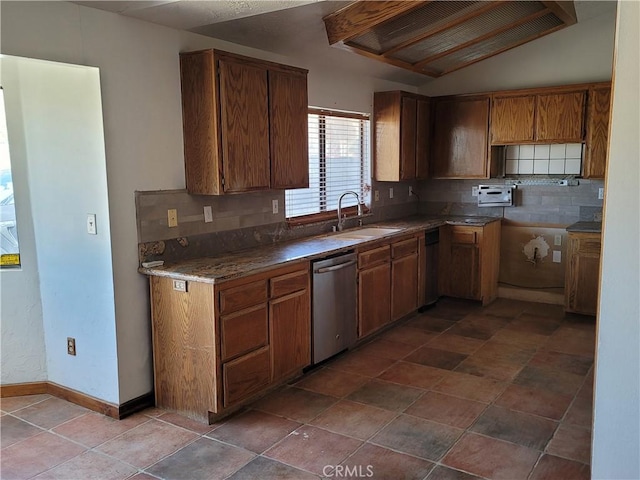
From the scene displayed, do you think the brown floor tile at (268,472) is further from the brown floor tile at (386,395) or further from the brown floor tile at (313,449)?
the brown floor tile at (386,395)

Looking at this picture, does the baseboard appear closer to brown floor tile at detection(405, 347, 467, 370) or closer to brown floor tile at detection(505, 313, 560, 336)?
brown floor tile at detection(405, 347, 467, 370)

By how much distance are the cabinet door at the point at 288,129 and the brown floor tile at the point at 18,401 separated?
2.07 m

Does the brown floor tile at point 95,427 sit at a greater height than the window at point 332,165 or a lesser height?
lesser

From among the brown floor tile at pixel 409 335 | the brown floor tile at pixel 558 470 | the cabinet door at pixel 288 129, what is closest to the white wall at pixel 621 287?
the brown floor tile at pixel 558 470

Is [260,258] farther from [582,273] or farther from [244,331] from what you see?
[582,273]

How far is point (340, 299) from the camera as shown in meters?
3.96

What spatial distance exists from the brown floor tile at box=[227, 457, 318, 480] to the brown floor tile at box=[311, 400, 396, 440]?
17.4 inches

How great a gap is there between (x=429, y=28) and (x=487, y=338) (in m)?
2.62

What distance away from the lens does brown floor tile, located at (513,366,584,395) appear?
352 centimetres

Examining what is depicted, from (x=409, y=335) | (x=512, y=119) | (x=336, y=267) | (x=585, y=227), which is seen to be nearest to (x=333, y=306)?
(x=336, y=267)

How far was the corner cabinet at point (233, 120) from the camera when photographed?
127 inches

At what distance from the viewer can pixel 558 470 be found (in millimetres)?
2580

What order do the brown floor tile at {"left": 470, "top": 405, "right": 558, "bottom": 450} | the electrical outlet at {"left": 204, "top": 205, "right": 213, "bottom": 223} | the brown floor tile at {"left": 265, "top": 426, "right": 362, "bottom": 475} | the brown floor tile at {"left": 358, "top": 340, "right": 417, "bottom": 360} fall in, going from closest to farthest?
the brown floor tile at {"left": 265, "top": 426, "right": 362, "bottom": 475} → the brown floor tile at {"left": 470, "top": 405, "right": 558, "bottom": 450} → the electrical outlet at {"left": 204, "top": 205, "right": 213, "bottom": 223} → the brown floor tile at {"left": 358, "top": 340, "right": 417, "bottom": 360}

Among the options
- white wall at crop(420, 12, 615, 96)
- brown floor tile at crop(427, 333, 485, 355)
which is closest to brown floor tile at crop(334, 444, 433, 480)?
brown floor tile at crop(427, 333, 485, 355)
